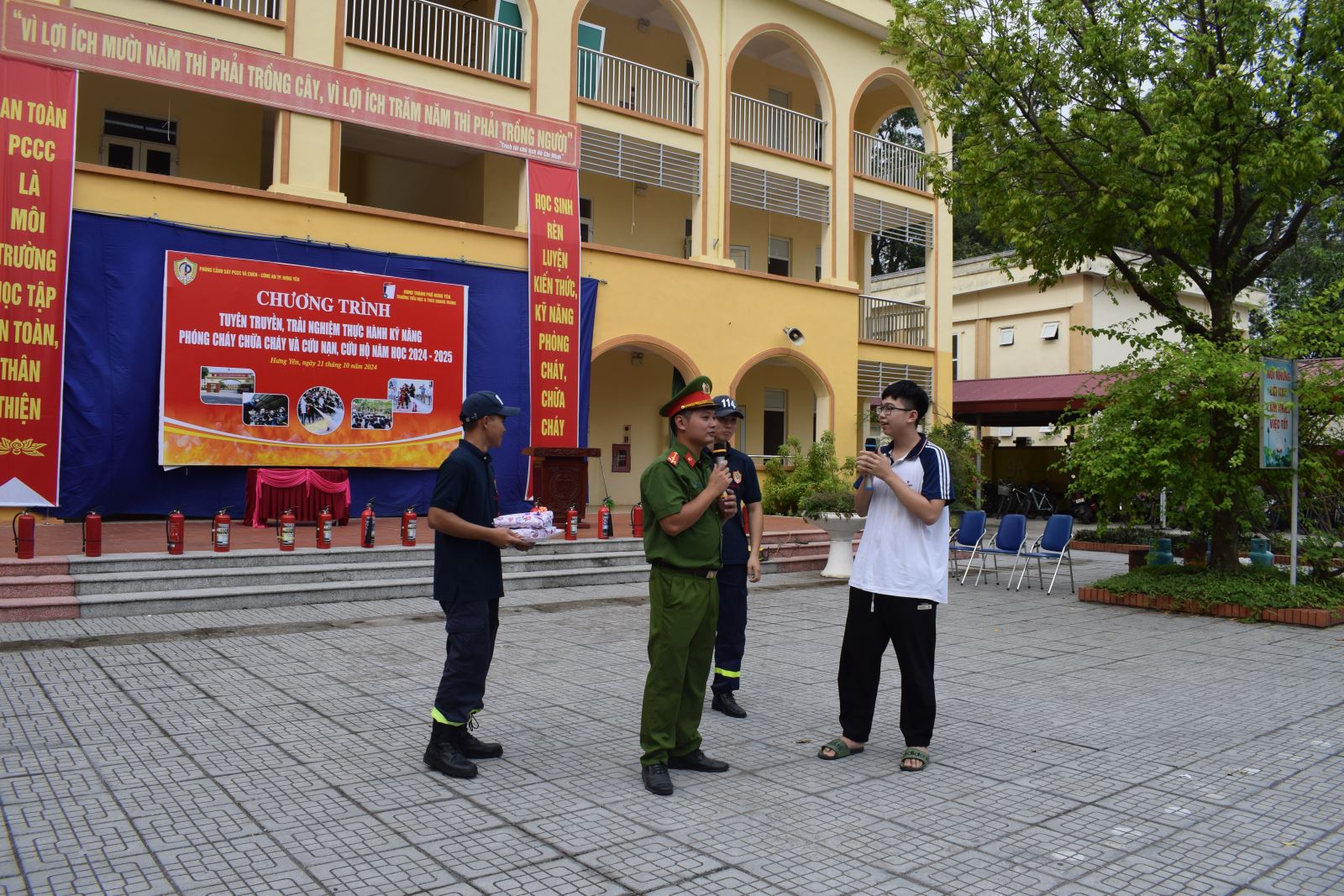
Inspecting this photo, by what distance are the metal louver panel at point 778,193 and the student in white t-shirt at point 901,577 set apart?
1468 centimetres

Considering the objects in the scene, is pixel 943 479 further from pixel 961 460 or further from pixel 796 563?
pixel 961 460

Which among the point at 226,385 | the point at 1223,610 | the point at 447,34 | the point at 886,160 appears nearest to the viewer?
the point at 1223,610

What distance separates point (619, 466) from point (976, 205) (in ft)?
29.9

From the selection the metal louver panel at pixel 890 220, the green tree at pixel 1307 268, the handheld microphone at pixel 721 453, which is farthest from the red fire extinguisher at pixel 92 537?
the green tree at pixel 1307 268

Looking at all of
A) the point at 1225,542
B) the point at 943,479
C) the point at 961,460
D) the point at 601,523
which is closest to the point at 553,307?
the point at 601,523

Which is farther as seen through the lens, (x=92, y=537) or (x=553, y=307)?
(x=553, y=307)

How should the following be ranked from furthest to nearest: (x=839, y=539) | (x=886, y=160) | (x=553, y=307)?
(x=886, y=160)
(x=553, y=307)
(x=839, y=539)

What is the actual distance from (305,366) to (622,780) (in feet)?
35.5

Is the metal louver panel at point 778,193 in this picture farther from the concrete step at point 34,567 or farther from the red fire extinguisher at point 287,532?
the concrete step at point 34,567

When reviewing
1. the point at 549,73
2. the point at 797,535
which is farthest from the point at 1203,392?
the point at 549,73

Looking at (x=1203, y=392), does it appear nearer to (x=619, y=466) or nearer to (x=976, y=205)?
(x=976, y=205)

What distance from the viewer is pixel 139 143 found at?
15094 millimetres

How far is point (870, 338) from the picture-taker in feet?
73.6

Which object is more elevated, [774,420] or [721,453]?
[774,420]
